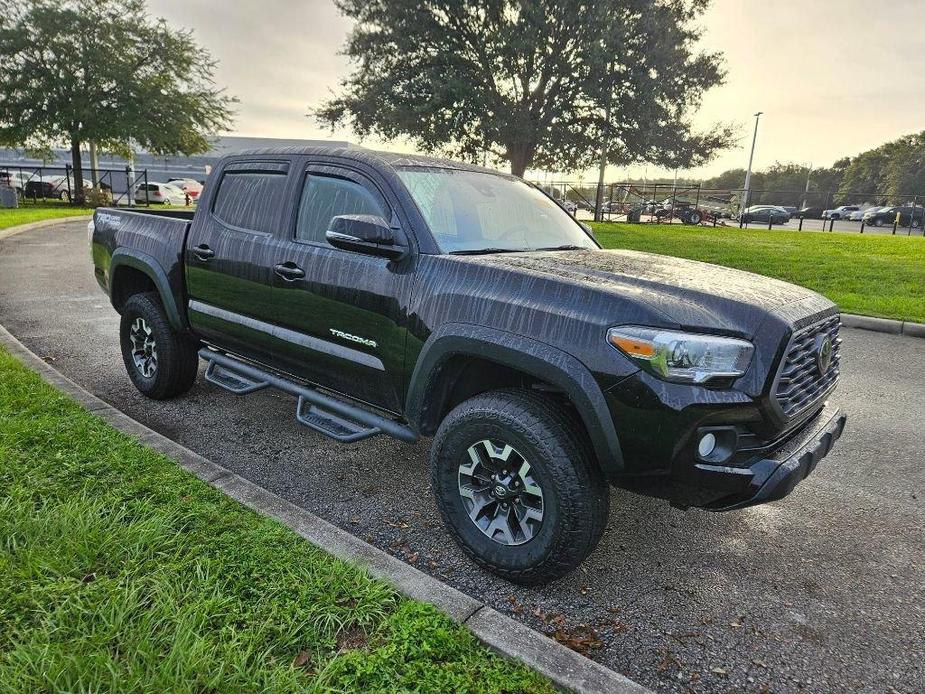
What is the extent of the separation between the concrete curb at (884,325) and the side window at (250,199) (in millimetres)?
7325

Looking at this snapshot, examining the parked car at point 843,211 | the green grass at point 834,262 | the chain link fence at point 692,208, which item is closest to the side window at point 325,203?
the green grass at point 834,262

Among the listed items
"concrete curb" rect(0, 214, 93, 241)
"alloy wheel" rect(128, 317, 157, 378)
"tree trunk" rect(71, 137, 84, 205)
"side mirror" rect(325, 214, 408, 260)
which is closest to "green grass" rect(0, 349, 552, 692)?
"side mirror" rect(325, 214, 408, 260)

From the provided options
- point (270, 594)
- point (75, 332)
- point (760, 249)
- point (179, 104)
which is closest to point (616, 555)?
point (270, 594)

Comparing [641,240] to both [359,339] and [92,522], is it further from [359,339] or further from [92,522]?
[92,522]

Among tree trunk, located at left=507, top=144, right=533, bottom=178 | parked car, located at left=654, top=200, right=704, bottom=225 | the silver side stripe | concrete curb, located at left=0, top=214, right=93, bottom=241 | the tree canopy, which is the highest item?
the tree canopy

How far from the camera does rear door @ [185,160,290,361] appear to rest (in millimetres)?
3809

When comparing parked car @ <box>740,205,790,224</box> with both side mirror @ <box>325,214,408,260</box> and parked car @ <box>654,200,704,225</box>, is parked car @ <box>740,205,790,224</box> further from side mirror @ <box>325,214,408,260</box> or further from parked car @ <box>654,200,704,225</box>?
side mirror @ <box>325,214,408,260</box>

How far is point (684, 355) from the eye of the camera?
2311 mm

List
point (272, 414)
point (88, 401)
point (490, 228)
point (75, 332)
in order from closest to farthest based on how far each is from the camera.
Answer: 1. point (490, 228)
2. point (88, 401)
3. point (272, 414)
4. point (75, 332)

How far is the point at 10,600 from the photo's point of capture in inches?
88.5

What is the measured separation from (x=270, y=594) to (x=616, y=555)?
1591 mm

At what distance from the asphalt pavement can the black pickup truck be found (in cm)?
35

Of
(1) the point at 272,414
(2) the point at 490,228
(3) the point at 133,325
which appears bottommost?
(1) the point at 272,414

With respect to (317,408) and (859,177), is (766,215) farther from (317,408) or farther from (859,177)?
(859,177)
